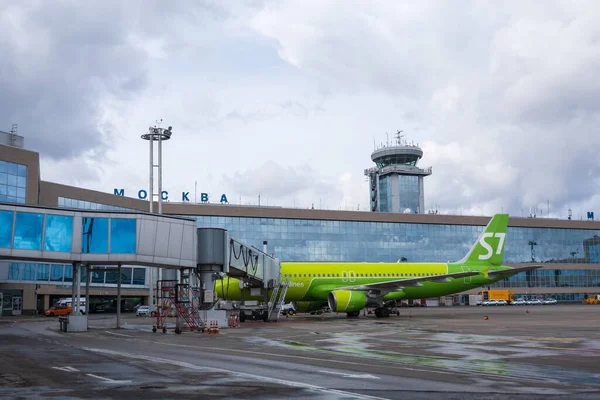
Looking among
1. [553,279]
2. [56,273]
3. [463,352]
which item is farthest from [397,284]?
[553,279]

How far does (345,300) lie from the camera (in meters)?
50.3

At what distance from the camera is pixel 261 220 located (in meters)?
106

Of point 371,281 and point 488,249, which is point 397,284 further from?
point 488,249

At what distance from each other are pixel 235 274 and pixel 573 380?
33256mm

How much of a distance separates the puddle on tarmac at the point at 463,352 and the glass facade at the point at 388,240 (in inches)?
2927

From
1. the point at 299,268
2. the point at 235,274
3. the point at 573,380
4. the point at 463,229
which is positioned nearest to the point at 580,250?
the point at 463,229

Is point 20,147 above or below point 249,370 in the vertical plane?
above

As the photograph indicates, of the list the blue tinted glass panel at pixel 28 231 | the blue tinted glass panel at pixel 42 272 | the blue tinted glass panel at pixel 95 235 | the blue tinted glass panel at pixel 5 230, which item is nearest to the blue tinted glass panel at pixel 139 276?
the blue tinted glass panel at pixel 42 272

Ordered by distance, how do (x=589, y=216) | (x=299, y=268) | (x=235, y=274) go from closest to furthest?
(x=235, y=274) < (x=299, y=268) < (x=589, y=216)

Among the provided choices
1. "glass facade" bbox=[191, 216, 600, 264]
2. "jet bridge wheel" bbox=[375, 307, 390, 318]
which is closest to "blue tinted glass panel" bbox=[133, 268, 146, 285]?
"glass facade" bbox=[191, 216, 600, 264]

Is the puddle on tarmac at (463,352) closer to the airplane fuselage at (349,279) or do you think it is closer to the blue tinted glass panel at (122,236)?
the blue tinted glass panel at (122,236)

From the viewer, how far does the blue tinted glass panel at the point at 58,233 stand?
34.1 m

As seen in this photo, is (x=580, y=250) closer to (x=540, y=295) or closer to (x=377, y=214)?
(x=540, y=295)

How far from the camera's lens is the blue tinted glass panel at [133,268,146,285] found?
9350cm
